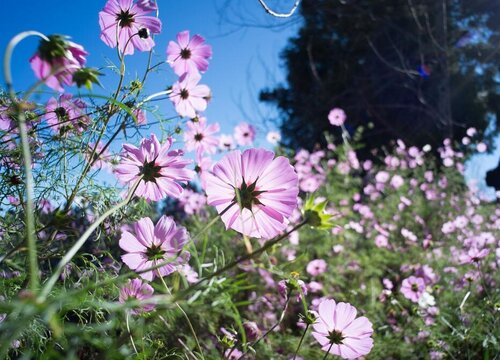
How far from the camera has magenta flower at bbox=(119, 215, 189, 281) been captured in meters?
0.46

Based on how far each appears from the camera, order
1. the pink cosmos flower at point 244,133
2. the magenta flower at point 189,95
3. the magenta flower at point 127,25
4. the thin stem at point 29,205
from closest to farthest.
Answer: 1. the thin stem at point 29,205
2. the magenta flower at point 127,25
3. the magenta flower at point 189,95
4. the pink cosmos flower at point 244,133

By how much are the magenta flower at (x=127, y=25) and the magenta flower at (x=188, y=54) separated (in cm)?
12

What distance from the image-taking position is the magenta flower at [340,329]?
1.68ft

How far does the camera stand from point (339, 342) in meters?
0.51

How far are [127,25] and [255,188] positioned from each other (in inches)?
12.9

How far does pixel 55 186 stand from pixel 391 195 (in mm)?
2847

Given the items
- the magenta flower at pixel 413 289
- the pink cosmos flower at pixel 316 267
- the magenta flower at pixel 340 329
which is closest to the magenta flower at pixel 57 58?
the magenta flower at pixel 340 329

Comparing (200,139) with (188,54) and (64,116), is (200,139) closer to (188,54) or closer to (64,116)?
(188,54)

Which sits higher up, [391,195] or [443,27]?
[443,27]

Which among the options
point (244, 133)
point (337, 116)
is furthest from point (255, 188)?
point (337, 116)

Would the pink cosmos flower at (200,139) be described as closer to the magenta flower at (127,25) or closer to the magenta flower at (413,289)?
the magenta flower at (127,25)

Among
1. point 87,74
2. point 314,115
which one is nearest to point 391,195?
point 87,74

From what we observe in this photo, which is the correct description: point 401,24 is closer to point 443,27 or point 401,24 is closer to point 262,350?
point 443,27

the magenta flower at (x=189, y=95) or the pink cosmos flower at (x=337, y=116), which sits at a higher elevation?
the pink cosmos flower at (x=337, y=116)
